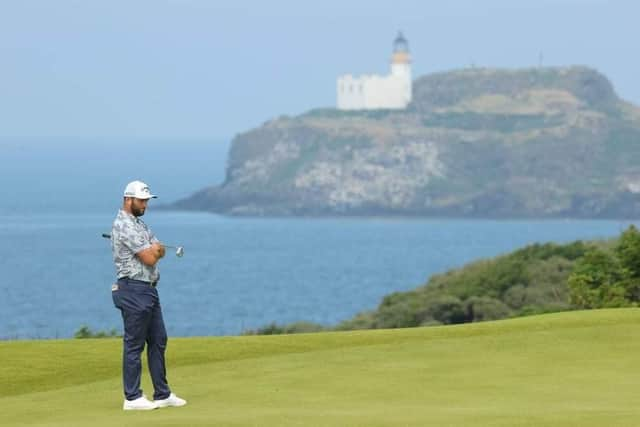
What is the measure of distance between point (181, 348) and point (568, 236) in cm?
16794

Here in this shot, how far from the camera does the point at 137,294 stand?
42.3ft

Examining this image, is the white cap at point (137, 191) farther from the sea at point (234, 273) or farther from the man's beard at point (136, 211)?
the sea at point (234, 273)

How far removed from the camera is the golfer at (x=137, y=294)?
12.7 metres

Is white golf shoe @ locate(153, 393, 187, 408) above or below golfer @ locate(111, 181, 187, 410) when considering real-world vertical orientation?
below

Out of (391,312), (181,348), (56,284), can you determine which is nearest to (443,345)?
(181,348)

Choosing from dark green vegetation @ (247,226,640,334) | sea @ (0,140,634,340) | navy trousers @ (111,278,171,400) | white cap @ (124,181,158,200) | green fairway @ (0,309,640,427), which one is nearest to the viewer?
green fairway @ (0,309,640,427)

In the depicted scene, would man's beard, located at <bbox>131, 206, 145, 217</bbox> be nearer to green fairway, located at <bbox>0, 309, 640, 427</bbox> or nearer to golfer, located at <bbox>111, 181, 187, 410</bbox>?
golfer, located at <bbox>111, 181, 187, 410</bbox>

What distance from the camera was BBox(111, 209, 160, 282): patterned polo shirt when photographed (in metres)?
12.7

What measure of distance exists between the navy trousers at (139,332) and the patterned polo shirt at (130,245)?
80 mm

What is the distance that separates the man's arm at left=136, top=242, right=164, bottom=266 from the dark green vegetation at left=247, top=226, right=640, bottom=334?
19.8 m

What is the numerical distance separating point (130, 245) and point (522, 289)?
37444mm

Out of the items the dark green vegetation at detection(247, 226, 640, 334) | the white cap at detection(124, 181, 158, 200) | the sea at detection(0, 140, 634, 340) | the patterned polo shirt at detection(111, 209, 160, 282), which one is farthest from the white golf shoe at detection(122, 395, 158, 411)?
the sea at detection(0, 140, 634, 340)

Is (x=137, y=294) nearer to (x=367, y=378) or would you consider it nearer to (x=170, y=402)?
(x=170, y=402)

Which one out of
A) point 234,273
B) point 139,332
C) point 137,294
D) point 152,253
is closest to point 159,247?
point 152,253
